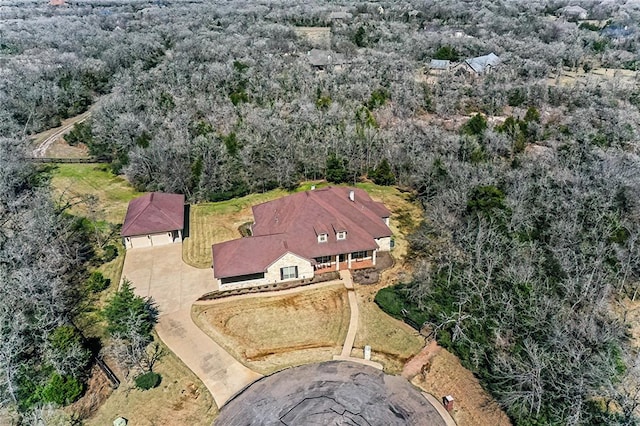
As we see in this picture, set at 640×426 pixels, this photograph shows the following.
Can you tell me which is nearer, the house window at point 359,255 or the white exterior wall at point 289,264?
the white exterior wall at point 289,264

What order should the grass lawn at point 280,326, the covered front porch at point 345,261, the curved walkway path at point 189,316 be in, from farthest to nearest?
the covered front porch at point 345,261, the grass lawn at point 280,326, the curved walkway path at point 189,316

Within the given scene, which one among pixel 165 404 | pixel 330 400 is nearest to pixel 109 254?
pixel 165 404

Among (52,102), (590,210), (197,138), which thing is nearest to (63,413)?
(197,138)

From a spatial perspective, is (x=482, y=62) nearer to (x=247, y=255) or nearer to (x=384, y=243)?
(x=384, y=243)

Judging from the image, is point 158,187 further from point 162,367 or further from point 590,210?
point 590,210

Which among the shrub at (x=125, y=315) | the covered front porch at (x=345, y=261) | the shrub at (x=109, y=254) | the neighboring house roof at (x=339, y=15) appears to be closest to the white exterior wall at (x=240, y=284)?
the covered front porch at (x=345, y=261)

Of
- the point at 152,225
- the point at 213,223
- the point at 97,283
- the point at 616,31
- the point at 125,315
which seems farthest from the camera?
the point at 616,31

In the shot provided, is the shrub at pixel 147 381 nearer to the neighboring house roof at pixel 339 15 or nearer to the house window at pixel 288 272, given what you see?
the house window at pixel 288 272
